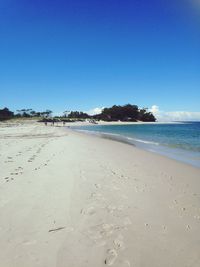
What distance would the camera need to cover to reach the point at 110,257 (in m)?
3.77

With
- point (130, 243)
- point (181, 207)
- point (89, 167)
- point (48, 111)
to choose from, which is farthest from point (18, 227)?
point (48, 111)

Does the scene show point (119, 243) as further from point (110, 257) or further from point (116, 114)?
point (116, 114)

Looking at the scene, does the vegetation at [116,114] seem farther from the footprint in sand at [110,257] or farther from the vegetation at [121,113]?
the footprint in sand at [110,257]

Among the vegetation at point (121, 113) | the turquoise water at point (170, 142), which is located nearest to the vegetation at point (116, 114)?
the vegetation at point (121, 113)

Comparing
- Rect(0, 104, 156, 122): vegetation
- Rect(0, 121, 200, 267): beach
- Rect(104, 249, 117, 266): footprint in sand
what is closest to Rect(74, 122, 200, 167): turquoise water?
Rect(0, 121, 200, 267): beach

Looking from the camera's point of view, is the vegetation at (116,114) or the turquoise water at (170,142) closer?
the turquoise water at (170,142)

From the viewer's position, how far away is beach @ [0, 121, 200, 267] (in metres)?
3.78

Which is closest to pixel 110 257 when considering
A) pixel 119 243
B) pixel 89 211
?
pixel 119 243

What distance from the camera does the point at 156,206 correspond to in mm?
6020

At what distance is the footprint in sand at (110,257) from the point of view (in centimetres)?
365

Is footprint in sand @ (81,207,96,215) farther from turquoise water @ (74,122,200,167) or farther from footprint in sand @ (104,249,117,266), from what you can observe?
turquoise water @ (74,122,200,167)

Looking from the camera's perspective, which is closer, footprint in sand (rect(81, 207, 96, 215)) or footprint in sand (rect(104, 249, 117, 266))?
footprint in sand (rect(104, 249, 117, 266))

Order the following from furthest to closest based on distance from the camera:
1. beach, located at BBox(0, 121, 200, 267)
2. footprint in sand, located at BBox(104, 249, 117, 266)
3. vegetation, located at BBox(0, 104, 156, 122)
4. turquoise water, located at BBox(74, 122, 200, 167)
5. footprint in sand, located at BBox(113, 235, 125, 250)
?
A: vegetation, located at BBox(0, 104, 156, 122), turquoise water, located at BBox(74, 122, 200, 167), footprint in sand, located at BBox(113, 235, 125, 250), beach, located at BBox(0, 121, 200, 267), footprint in sand, located at BBox(104, 249, 117, 266)

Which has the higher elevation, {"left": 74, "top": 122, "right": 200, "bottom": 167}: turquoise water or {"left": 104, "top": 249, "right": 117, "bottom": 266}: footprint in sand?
{"left": 104, "top": 249, "right": 117, "bottom": 266}: footprint in sand
